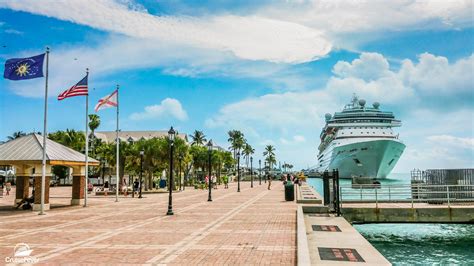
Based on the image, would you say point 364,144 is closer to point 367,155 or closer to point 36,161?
point 367,155

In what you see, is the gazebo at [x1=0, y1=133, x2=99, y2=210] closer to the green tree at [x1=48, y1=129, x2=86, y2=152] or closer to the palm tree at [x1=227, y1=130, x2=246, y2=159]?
the green tree at [x1=48, y1=129, x2=86, y2=152]

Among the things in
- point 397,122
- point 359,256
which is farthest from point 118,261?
point 397,122

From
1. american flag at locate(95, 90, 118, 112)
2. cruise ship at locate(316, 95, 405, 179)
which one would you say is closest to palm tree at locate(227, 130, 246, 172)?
cruise ship at locate(316, 95, 405, 179)

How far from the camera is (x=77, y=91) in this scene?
79.0 feet

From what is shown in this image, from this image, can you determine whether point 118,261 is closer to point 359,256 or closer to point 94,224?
point 359,256

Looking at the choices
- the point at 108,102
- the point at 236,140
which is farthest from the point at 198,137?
the point at 108,102

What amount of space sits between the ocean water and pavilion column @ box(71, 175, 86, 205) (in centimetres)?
1816

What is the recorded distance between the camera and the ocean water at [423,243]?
16.8 m

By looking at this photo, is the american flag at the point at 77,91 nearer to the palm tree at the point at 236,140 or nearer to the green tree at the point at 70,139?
the green tree at the point at 70,139

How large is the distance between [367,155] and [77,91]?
5843 cm

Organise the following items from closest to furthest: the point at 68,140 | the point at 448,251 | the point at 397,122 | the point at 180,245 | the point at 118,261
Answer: the point at 118,261, the point at 180,245, the point at 448,251, the point at 68,140, the point at 397,122

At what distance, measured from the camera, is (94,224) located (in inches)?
627

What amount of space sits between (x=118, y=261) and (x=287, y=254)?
155 inches

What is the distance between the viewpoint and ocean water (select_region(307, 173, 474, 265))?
1677cm
